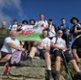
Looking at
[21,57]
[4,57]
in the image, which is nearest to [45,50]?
[21,57]

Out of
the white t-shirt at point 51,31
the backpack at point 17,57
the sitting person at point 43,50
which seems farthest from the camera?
the white t-shirt at point 51,31

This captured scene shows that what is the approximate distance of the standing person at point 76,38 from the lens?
950 cm

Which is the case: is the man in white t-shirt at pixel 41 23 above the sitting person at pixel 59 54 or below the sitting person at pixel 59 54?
above

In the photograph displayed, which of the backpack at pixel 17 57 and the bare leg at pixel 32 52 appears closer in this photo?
the backpack at pixel 17 57

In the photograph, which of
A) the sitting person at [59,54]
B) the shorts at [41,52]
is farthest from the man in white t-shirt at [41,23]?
the shorts at [41,52]

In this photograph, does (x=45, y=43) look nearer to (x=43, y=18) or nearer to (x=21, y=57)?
(x=21, y=57)

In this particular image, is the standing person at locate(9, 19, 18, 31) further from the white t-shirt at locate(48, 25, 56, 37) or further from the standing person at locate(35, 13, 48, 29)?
the white t-shirt at locate(48, 25, 56, 37)

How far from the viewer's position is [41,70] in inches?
336

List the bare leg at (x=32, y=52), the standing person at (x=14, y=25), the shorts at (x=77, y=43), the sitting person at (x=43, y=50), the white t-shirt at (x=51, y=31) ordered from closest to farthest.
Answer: the sitting person at (x=43, y=50)
the bare leg at (x=32, y=52)
the shorts at (x=77, y=43)
the white t-shirt at (x=51, y=31)
the standing person at (x=14, y=25)

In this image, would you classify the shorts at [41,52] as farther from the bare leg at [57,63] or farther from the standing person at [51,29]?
the standing person at [51,29]

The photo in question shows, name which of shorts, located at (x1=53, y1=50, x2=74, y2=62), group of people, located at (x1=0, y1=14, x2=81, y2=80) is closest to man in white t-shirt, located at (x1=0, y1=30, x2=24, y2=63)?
group of people, located at (x1=0, y1=14, x2=81, y2=80)

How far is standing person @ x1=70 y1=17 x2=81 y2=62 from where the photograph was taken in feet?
31.2

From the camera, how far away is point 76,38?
31.9ft

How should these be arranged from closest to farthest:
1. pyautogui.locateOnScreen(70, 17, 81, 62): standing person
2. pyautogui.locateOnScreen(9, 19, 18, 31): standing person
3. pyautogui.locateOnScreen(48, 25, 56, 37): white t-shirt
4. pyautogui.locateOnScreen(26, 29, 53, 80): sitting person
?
pyautogui.locateOnScreen(26, 29, 53, 80): sitting person → pyautogui.locateOnScreen(70, 17, 81, 62): standing person → pyautogui.locateOnScreen(48, 25, 56, 37): white t-shirt → pyautogui.locateOnScreen(9, 19, 18, 31): standing person
